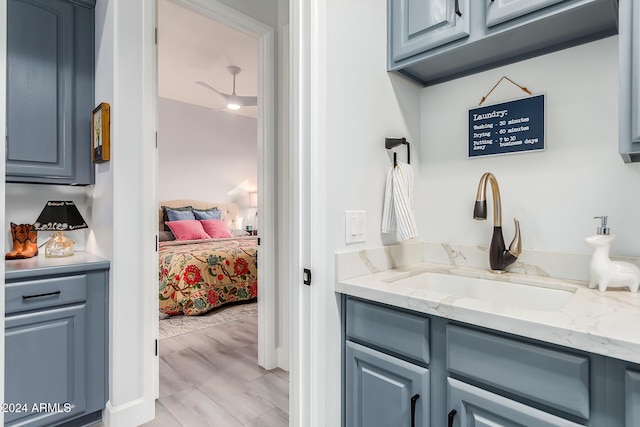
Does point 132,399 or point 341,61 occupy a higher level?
point 341,61

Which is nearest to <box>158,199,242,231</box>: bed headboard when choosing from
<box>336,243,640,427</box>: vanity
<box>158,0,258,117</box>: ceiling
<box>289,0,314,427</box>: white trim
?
<box>158,0,258,117</box>: ceiling

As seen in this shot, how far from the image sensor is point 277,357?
2.49 m

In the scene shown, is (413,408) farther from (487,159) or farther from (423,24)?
(423,24)

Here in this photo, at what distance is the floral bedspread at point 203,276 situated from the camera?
11.5 feet

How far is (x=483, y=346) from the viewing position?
92cm

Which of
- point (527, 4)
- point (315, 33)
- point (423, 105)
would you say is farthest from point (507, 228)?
point (315, 33)

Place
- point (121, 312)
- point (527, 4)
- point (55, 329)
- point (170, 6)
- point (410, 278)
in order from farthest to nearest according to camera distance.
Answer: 1. point (170, 6)
2. point (121, 312)
3. point (55, 329)
4. point (410, 278)
5. point (527, 4)

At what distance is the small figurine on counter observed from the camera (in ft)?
6.14

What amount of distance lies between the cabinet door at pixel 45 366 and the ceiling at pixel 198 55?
6.90ft

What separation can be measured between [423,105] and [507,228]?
70 centimetres

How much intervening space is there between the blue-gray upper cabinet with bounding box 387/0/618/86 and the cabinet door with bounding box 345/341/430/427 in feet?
3.76

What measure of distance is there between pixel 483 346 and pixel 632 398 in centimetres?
29

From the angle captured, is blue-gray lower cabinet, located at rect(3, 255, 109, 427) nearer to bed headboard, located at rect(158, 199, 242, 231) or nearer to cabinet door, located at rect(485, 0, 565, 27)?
cabinet door, located at rect(485, 0, 565, 27)

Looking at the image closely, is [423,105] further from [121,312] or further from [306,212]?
[121,312]
